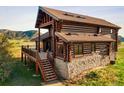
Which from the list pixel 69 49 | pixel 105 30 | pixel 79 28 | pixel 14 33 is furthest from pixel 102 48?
pixel 14 33

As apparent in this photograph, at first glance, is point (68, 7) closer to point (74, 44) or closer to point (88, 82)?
point (74, 44)

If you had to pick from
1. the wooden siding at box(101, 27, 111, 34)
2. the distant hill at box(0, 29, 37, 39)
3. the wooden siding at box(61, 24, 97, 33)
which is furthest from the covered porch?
the distant hill at box(0, 29, 37, 39)

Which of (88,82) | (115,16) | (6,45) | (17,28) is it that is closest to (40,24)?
(17,28)

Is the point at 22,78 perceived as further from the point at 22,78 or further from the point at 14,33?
the point at 14,33

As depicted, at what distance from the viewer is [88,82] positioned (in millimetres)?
17297

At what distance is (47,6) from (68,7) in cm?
239

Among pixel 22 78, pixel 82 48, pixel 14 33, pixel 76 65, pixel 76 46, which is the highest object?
pixel 14 33

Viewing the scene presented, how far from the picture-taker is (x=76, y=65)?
18797 millimetres

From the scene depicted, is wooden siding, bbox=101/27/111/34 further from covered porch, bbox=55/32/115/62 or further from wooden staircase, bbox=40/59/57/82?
wooden staircase, bbox=40/59/57/82

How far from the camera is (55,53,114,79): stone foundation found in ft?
59.6

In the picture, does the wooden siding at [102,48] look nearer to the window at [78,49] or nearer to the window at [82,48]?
the window at [82,48]

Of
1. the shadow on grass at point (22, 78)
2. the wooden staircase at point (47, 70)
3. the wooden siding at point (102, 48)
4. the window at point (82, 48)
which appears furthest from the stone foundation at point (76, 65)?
the shadow on grass at point (22, 78)

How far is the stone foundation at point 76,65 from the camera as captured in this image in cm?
1816

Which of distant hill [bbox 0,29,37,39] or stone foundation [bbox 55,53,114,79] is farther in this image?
distant hill [bbox 0,29,37,39]
